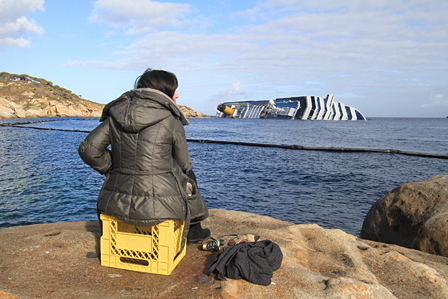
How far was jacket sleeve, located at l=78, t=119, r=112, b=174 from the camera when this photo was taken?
10.1 feet

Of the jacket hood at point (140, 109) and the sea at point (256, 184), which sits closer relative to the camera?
the jacket hood at point (140, 109)

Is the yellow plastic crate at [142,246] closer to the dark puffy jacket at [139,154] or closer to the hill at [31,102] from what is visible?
the dark puffy jacket at [139,154]

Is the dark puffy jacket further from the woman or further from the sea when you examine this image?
the sea

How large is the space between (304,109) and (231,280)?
102429 millimetres

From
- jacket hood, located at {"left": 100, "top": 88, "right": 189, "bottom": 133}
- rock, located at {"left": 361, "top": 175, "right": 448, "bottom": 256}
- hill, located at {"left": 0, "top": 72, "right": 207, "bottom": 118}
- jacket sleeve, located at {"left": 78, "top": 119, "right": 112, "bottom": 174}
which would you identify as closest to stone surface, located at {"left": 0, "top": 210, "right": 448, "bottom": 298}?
rock, located at {"left": 361, "top": 175, "right": 448, "bottom": 256}

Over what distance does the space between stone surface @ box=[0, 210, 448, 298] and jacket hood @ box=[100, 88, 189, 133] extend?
5.35ft

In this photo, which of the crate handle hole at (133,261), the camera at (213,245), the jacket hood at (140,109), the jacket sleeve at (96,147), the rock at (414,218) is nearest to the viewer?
the jacket hood at (140,109)

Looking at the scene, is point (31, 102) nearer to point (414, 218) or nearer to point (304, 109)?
point (304, 109)

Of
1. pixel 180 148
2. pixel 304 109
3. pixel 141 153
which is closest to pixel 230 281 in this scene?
pixel 180 148

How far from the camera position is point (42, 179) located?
13227mm

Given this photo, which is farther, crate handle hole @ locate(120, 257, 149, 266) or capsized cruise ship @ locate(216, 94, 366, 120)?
capsized cruise ship @ locate(216, 94, 366, 120)

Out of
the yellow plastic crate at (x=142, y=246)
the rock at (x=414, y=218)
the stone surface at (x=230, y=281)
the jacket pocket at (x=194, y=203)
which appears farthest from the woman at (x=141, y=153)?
the rock at (x=414, y=218)

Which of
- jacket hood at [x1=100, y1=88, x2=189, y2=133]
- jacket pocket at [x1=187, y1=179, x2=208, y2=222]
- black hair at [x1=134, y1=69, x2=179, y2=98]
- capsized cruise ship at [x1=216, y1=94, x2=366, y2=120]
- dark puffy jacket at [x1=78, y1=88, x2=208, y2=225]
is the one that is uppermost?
capsized cruise ship at [x1=216, y1=94, x2=366, y2=120]

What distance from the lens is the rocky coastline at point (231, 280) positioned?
2961 mm
